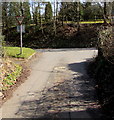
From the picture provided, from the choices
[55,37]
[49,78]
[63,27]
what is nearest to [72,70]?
[49,78]

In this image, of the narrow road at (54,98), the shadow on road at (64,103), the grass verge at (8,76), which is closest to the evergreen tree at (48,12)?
the narrow road at (54,98)

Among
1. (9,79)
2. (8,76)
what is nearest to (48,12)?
(8,76)

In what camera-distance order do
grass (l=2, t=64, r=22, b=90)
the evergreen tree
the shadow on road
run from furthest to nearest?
the evergreen tree < grass (l=2, t=64, r=22, b=90) < the shadow on road

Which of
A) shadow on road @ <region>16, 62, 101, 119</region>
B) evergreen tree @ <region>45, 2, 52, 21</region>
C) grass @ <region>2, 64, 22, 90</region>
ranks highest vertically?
evergreen tree @ <region>45, 2, 52, 21</region>

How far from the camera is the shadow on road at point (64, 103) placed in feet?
14.9

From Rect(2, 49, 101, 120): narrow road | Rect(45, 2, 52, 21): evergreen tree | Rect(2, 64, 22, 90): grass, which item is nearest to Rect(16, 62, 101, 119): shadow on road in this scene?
Rect(2, 49, 101, 120): narrow road

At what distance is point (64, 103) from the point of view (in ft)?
17.1

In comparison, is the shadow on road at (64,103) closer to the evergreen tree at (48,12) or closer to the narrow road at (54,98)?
the narrow road at (54,98)

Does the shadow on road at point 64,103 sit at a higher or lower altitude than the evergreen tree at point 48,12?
lower

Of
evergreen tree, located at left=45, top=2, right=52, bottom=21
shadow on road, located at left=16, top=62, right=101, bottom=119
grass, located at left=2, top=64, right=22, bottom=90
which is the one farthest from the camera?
evergreen tree, located at left=45, top=2, right=52, bottom=21

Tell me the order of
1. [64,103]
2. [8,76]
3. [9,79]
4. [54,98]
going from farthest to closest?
[8,76] < [9,79] < [54,98] < [64,103]

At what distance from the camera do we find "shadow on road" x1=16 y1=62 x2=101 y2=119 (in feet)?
14.9

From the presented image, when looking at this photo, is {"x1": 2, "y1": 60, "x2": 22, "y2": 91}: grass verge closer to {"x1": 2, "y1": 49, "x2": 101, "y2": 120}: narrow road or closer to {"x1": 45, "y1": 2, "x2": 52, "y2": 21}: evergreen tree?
{"x1": 2, "y1": 49, "x2": 101, "y2": 120}: narrow road

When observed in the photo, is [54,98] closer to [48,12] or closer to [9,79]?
[9,79]
